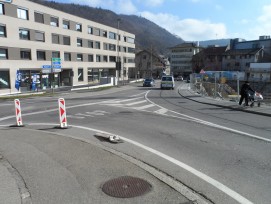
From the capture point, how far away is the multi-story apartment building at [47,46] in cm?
3569

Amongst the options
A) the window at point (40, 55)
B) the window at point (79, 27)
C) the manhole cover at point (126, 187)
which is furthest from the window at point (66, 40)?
the manhole cover at point (126, 187)

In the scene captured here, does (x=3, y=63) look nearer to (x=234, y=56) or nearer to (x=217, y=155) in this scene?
(x=217, y=155)

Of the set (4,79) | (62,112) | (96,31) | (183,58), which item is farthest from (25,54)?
(183,58)

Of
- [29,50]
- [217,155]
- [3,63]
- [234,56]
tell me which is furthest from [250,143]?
[234,56]

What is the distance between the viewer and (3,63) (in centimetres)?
3494

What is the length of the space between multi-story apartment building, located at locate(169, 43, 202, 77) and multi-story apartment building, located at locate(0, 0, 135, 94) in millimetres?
60656

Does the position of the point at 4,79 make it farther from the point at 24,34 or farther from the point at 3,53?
the point at 24,34

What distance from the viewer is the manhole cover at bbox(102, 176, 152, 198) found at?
4660 millimetres

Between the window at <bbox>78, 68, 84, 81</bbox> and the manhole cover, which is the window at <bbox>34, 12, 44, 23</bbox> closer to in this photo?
the window at <bbox>78, 68, 84, 81</bbox>

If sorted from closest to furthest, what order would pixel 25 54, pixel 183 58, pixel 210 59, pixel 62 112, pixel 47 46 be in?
1. pixel 62 112
2. pixel 25 54
3. pixel 47 46
4. pixel 210 59
5. pixel 183 58

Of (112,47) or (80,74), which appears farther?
(112,47)

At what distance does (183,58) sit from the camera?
12106 cm

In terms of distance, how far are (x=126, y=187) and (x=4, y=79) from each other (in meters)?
35.3

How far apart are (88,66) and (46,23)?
15270mm
